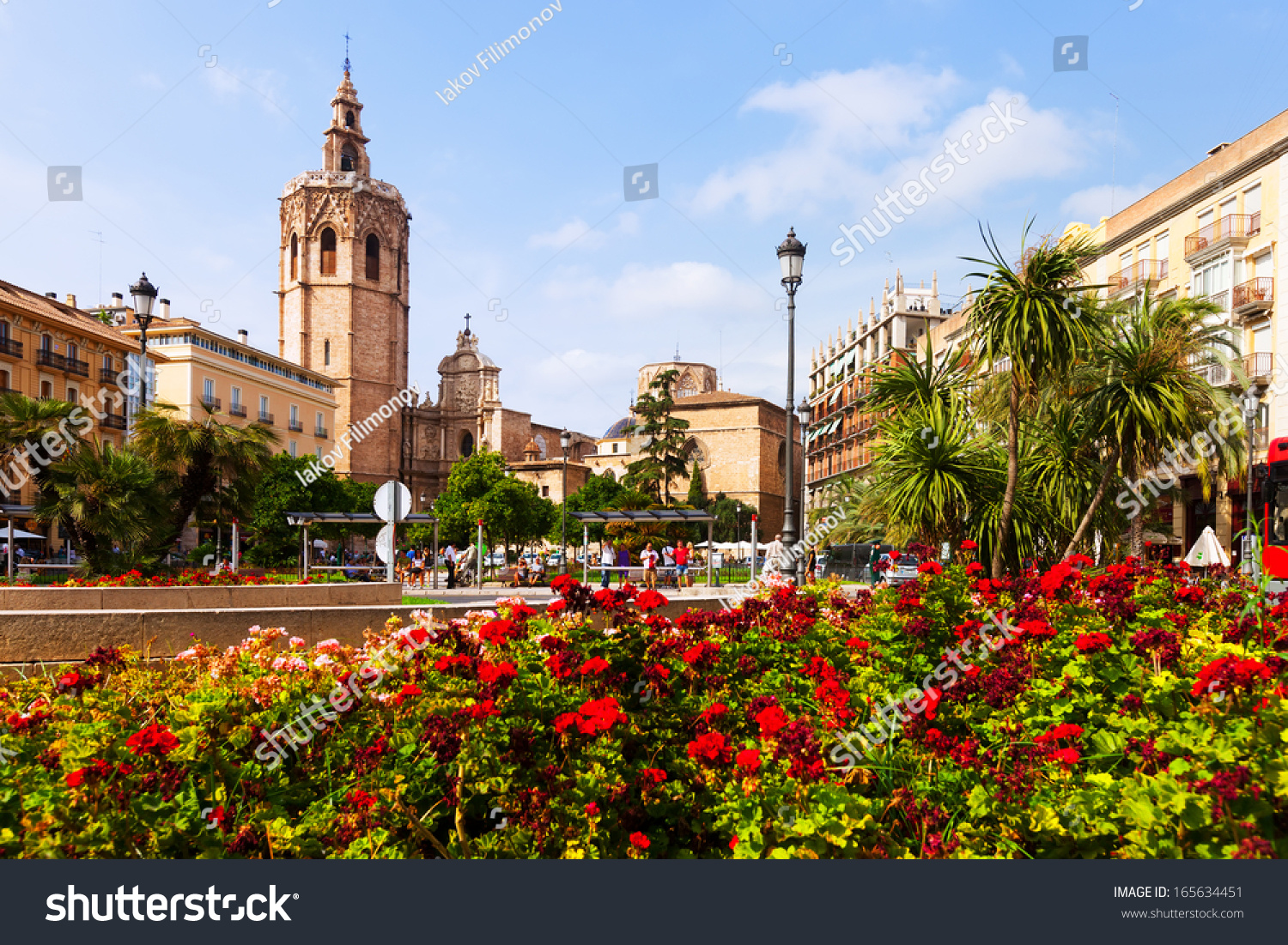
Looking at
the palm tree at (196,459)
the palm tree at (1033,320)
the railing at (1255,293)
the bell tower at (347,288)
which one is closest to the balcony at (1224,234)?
the railing at (1255,293)

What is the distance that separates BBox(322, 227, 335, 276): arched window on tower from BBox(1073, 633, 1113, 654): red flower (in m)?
88.0

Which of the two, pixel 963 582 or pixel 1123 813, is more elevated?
pixel 963 582

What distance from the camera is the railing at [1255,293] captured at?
29.6m

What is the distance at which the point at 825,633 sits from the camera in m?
4.65

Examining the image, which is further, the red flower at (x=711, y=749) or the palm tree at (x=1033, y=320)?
the palm tree at (x=1033, y=320)

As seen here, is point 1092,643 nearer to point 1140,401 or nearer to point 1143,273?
point 1140,401

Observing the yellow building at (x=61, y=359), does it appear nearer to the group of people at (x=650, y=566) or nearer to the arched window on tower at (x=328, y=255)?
the group of people at (x=650, y=566)

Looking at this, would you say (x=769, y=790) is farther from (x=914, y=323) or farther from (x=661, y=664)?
(x=914, y=323)

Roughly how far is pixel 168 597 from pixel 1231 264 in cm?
3476

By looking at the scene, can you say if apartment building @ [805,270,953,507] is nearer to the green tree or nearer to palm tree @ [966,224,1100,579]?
the green tree

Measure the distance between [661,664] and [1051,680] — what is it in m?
1.71

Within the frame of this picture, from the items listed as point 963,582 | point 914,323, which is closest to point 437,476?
point 914,323

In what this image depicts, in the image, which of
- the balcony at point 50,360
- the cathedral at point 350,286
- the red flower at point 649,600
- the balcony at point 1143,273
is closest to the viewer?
the red flower at point 649,600

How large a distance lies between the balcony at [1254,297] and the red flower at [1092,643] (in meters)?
32.6
